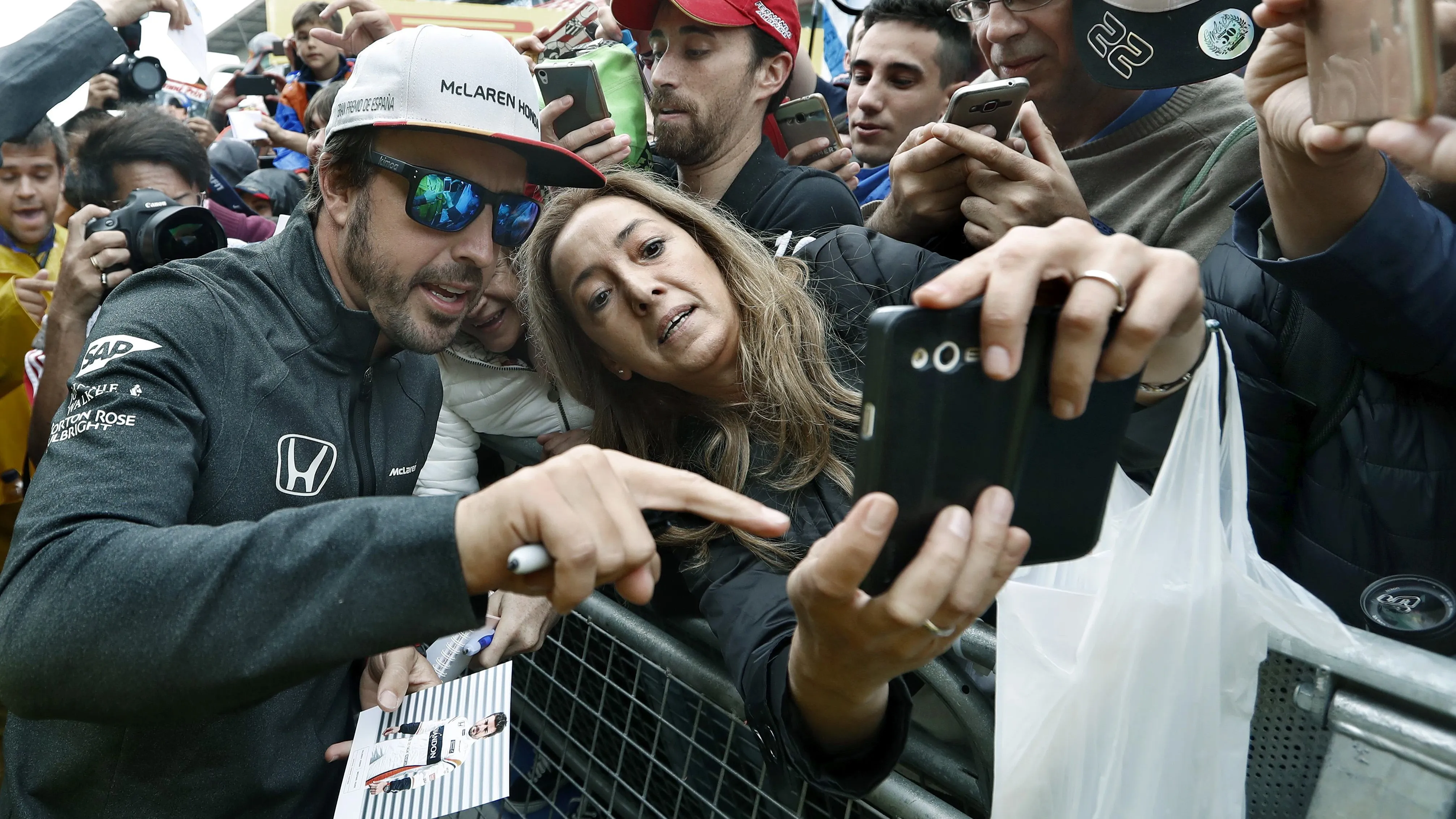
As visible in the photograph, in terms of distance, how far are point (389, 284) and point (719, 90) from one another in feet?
4.67

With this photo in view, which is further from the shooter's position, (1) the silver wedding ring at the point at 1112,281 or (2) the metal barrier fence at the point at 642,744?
(2) the metal barrier fence at the point at 642,744

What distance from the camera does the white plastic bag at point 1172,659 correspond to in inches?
42.7

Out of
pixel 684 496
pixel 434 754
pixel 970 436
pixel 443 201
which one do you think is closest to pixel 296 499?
pixel 434 754

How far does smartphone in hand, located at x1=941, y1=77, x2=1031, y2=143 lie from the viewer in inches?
68.3

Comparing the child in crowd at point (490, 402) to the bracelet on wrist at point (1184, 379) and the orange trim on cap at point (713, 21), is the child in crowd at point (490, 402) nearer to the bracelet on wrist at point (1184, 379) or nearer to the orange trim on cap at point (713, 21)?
the orange trim on cap at point (713, 21)

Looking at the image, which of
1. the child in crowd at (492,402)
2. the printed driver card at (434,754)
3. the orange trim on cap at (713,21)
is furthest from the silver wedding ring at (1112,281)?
the orange trim on cap at (713,21)

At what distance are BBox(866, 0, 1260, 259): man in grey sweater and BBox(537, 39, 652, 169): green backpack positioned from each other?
936 millimetres

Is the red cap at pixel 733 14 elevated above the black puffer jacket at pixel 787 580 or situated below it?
above

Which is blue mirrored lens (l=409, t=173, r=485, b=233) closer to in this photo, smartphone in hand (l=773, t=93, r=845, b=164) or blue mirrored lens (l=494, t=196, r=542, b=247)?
blue mirrored lens (l=494, t=196, r=542, b=247)

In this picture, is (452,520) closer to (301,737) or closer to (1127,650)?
(1127,650)

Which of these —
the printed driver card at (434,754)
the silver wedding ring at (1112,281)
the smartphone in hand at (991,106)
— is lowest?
the printed driver card at (434,754)

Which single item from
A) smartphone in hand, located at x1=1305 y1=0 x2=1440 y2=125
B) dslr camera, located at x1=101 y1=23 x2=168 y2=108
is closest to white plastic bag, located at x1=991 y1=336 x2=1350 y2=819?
smartphone in hand, located at x1=1305 y1=0 x2=1440 y2=125

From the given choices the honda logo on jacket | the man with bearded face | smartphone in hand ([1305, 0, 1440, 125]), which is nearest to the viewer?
smartphone in hand ([1305, 0, 1440, 125])

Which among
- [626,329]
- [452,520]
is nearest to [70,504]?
[452,520]
